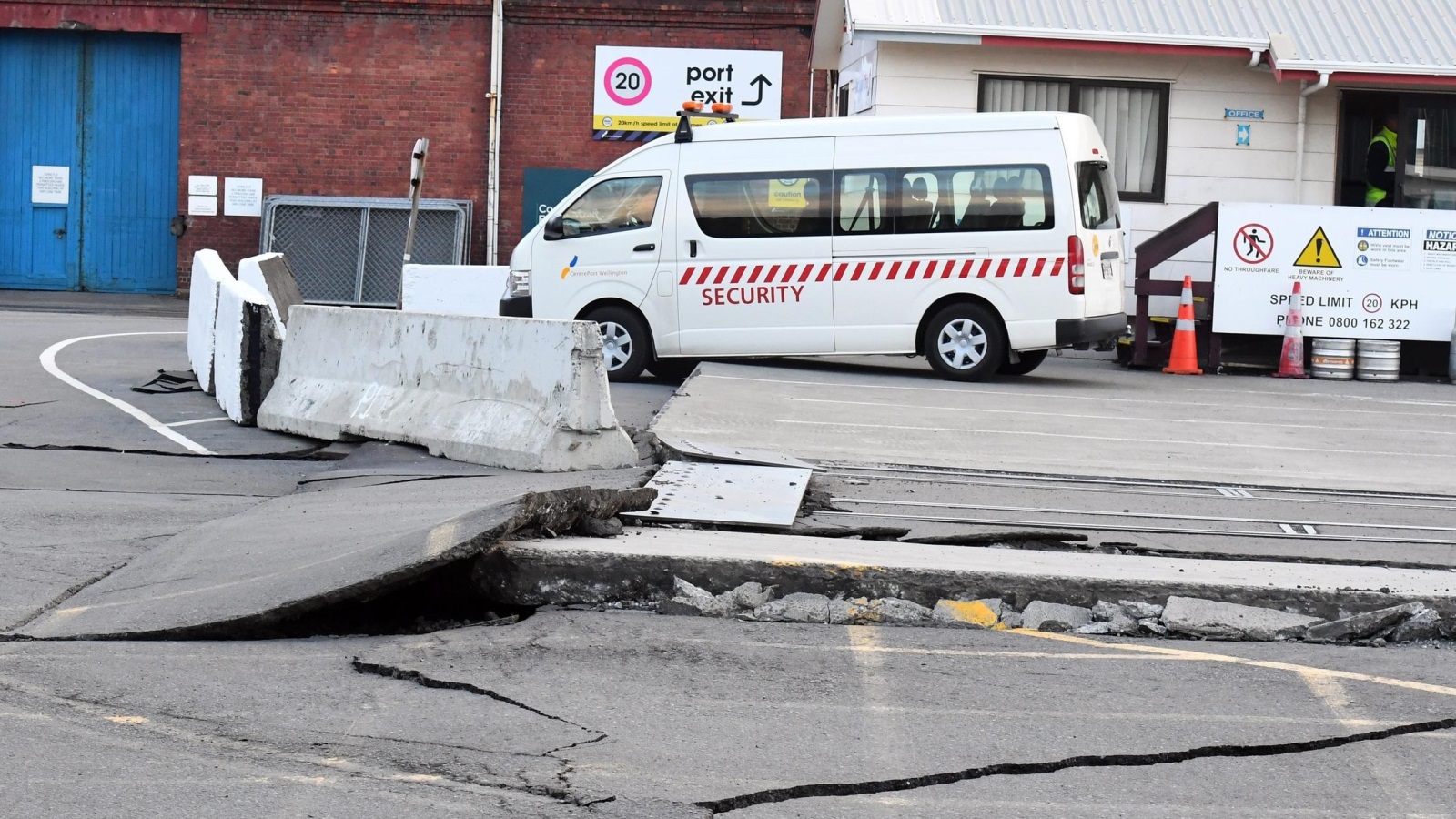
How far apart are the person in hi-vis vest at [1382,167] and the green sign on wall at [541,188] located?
1152cm

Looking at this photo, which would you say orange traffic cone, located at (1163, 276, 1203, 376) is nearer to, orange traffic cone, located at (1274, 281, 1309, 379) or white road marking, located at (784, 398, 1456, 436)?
orange traffic cone, located at (1274, 281, 1309, 379)

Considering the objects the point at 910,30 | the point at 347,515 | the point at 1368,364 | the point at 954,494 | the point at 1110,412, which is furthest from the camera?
the point at 910,30

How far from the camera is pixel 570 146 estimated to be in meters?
25.0

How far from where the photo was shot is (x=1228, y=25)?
1777 centimetres

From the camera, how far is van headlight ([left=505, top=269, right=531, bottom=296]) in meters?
15.1

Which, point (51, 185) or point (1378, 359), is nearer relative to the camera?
point (1378, 359)

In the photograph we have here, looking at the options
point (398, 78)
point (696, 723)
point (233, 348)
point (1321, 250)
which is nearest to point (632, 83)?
point (398, 78)

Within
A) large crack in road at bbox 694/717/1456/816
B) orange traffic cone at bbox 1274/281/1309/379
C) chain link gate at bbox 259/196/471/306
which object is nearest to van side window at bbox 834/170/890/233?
orange traffic cone at bbox 1274/281/1309/379

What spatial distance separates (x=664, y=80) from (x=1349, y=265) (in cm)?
1186

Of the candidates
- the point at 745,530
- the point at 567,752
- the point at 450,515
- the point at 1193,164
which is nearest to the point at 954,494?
the point at 745,530

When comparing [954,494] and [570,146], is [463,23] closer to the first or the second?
[570,146]

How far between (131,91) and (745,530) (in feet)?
71.0

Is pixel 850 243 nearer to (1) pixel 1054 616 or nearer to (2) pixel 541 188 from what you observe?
(1) pixel 1054 616

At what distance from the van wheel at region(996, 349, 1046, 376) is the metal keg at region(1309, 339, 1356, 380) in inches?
117
